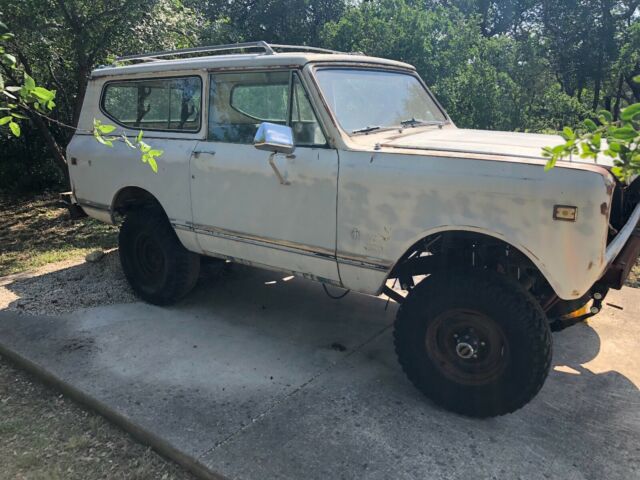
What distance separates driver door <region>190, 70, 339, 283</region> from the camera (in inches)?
130

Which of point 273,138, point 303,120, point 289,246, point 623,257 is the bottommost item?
point 289,246

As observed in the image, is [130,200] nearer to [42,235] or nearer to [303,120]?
[303,120]

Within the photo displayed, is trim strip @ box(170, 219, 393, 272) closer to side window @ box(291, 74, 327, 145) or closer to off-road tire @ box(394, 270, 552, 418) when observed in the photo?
off-road tire @ box(394, 270, 552, 418)

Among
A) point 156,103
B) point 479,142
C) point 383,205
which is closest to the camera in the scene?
point 383,205

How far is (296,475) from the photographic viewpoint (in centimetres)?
253

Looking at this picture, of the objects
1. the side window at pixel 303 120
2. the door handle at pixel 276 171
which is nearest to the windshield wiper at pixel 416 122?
the side window at pixel 303 120

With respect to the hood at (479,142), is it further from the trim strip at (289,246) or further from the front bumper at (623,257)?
the trim strip at (289,246)

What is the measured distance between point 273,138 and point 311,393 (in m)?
1.52

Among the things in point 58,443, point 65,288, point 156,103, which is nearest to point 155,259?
point 65,288

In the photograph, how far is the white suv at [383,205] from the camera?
264cm

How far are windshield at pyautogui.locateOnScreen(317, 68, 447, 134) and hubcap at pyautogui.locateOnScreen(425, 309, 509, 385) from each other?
131 cm

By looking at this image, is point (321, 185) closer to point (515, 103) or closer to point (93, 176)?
point (93, 176)

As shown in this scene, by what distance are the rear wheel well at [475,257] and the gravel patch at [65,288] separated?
109 inches

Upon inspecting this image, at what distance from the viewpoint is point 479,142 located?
3.26 m
